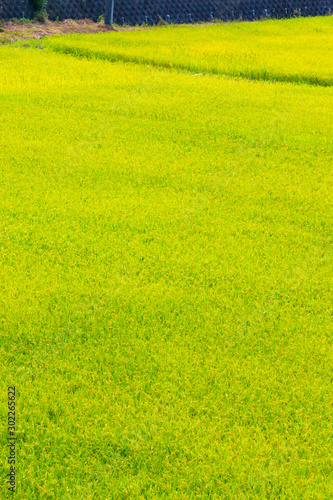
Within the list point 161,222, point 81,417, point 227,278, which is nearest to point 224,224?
point 161,222

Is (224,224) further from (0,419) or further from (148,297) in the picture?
(0,419)

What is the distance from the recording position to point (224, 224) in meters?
5.04

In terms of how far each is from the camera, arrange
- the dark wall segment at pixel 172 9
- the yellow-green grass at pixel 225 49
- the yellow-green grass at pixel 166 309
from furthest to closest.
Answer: the dark wall segment at pixel 172 9, the yellow-green grass at pixel 225 49, the yellow-green grass at pixel 166 309

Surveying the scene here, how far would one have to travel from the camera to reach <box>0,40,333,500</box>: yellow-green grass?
2.76 meters

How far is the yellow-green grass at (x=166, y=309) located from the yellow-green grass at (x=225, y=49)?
4.06 metres

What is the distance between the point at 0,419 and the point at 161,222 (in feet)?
8.12

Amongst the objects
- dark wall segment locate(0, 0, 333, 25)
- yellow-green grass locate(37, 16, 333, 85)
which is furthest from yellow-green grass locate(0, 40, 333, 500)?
dark wall segment locate(0, 0, 333, 25)

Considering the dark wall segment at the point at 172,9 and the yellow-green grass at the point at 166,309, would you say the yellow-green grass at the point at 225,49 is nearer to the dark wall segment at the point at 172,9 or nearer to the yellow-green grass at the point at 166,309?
the dark wall segment at the point at 172,9

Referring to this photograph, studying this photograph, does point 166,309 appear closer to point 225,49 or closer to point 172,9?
point 225,49

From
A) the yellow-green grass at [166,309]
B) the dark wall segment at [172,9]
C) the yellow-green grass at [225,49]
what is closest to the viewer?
the yellow-green grass at [166,309]

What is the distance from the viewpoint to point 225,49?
12969 mm

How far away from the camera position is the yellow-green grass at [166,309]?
2756 mm

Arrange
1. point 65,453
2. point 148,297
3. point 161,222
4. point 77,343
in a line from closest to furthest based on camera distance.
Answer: point 65,453
point 77,343
point 148,297
point 161,222

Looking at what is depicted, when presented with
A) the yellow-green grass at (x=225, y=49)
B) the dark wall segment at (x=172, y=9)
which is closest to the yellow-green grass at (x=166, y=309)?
the yellow-green grass at (x=225, y=49)
